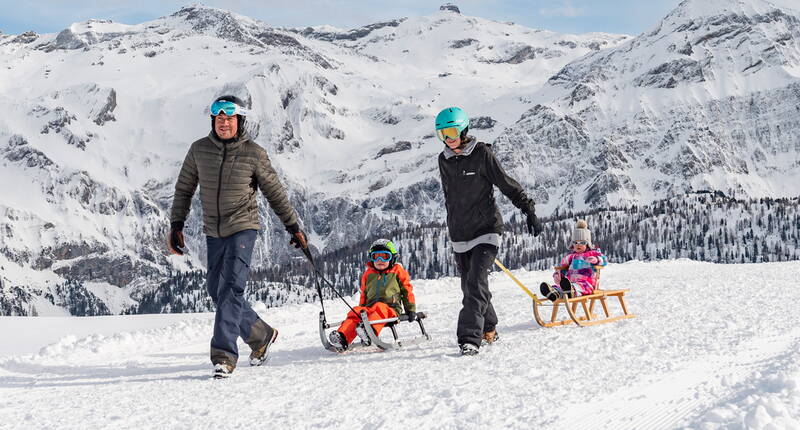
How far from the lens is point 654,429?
4.32m

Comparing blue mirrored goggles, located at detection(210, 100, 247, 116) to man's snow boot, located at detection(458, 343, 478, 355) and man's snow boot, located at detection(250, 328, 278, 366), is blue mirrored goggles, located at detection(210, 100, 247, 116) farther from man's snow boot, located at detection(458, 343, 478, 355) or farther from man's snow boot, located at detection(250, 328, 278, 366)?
man's snow boot, located at detection(458, 343, 478, 355)

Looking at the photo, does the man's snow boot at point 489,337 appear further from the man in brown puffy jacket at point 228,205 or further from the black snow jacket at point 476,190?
the man in brown puffy jacket at point 228,205

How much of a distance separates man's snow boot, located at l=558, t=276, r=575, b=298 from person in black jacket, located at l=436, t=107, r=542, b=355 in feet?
6.81

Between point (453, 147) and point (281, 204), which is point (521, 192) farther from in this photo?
point (281, 204)

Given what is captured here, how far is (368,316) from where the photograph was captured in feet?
27.8

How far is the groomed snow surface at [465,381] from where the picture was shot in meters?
4.75

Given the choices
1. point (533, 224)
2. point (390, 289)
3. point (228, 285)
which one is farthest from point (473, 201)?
point (228, 285)

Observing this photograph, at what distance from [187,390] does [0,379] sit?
276 cm

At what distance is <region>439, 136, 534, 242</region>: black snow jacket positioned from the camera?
7793mm

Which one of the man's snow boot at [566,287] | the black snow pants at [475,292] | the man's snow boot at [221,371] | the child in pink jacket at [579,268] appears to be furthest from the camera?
the child in pink jacket at [579,268]

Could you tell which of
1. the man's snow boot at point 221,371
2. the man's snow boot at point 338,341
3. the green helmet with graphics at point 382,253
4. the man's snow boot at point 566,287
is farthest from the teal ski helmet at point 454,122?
the man's snow boot at point 221,371

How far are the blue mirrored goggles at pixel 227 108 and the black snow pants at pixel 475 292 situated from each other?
115 inches

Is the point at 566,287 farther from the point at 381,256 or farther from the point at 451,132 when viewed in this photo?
the point at 451,132

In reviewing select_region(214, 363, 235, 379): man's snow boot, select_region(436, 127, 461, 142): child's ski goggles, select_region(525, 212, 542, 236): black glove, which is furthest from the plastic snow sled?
select_region(436, 127, 461, 142): child's ski goggles
